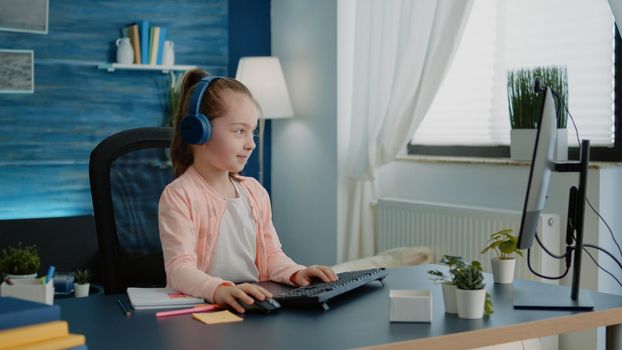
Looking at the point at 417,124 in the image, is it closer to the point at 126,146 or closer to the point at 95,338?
the point at 126,146

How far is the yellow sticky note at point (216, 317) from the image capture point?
151 cm

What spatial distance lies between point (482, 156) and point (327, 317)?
2594 millimetres

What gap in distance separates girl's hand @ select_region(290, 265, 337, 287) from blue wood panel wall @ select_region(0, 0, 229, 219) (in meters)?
3.03

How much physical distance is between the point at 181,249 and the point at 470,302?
0.62m

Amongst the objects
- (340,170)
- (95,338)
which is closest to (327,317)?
(95,338)

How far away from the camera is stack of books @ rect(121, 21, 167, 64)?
472cm

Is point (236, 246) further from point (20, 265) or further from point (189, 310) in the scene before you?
point (20, 265)

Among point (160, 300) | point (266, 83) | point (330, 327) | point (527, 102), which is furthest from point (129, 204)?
point (266, 83)

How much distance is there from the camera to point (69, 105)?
15.2ft

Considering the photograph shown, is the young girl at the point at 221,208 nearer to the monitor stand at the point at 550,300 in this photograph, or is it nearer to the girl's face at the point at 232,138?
the girl's face at the point at 232,138

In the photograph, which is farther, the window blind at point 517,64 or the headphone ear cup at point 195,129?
the window blind at point 517,64

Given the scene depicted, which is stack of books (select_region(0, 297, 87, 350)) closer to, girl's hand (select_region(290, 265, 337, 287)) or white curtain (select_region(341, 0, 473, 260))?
girl's hand (select_region(290, 265, 337, 287))

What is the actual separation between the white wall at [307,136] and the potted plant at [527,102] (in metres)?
1.26

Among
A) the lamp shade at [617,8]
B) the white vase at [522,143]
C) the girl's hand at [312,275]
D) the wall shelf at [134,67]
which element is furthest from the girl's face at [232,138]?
the wall shelf at [134,67]
